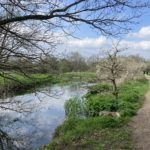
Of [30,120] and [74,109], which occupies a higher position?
[74,109]

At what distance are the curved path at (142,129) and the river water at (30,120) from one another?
308 centimetres

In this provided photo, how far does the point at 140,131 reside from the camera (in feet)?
46.4

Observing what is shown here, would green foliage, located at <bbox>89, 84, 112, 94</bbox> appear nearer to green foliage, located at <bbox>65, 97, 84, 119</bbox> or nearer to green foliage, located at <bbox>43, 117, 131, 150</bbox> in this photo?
green foliage, located at <bbox>65, 97, 84, 119</bbox>

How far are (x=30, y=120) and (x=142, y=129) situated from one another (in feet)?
27.9

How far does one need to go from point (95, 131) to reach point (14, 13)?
737 centimetres

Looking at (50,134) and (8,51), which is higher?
(8,51)

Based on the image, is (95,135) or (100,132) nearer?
(95,135)

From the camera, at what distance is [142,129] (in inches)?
575

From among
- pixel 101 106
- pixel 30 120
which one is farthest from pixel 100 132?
pixel 30 120

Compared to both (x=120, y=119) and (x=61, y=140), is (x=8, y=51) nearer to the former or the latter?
(x=61, y=140)

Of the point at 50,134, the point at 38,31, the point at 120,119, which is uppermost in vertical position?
the point at 38,31

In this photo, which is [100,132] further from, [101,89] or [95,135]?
[101,89]

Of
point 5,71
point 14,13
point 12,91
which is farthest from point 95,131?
→ point 14,13

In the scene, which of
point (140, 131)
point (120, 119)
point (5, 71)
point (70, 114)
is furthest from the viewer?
point (70, 114)
